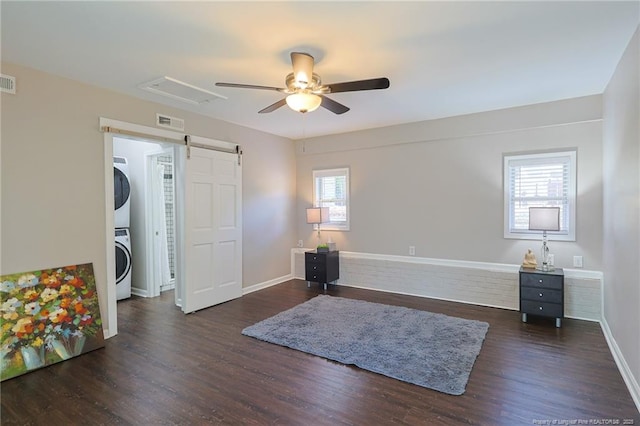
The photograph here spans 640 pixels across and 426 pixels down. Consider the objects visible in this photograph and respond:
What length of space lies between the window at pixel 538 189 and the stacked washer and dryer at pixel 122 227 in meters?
5.45

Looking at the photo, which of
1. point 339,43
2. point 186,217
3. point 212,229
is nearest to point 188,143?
point 186,217

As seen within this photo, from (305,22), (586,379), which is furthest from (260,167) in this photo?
(586,379)

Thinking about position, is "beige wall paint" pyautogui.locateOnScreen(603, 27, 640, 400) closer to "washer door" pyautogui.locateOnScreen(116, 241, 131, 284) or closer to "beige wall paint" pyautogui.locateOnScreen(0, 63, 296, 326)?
"beige wall paint" pyautogui.locateOnScreen(0, 63, 296, 326)

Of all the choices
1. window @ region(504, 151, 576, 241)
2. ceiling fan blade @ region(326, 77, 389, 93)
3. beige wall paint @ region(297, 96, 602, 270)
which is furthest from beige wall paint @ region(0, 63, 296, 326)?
window @ region(504, 151, 576, 241)

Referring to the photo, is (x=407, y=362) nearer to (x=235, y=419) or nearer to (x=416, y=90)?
(x=235, y=419)

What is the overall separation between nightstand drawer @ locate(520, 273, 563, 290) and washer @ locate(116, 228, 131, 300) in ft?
17.6

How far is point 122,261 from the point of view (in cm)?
493

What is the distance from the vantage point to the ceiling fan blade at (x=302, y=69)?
263 cm

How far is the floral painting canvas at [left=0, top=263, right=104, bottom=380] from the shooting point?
2.80 meters

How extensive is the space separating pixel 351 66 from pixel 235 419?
294 centimetres

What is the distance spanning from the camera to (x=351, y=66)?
301 centimetres

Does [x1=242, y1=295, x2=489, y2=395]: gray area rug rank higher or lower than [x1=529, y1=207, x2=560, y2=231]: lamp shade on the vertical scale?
lower

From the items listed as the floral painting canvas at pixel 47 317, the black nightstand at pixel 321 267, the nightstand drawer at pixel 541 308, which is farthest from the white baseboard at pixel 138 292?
the nightstand drawer at pixel 541 308

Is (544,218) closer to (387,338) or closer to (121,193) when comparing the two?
(387,338)
